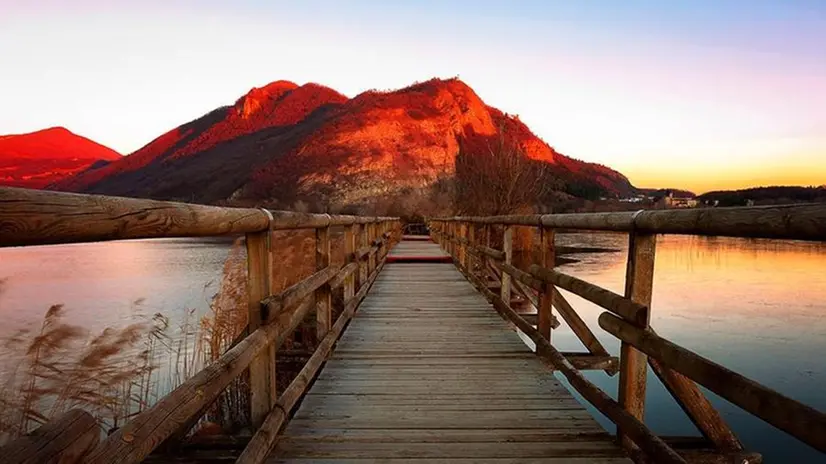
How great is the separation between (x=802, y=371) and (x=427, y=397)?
8.76 meters

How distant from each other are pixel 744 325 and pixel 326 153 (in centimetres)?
8172

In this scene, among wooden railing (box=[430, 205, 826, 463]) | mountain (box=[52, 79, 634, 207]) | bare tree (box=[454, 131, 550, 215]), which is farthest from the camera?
mountain (box=[52, 79, 634, 207])

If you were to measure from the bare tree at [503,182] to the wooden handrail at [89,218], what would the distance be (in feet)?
65.4

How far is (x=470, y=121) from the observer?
348 feet

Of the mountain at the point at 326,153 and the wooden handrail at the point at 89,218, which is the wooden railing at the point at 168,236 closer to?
the wooden handrail at the point at 89,218

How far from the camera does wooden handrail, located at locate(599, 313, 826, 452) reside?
123cm

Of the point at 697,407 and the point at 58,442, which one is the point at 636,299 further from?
the point at 58,442

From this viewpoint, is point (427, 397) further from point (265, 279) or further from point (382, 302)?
point (382, 302)

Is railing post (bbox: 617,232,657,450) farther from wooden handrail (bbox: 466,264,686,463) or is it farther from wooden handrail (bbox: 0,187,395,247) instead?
wooden handrail (bbox: 0,187,395,247)

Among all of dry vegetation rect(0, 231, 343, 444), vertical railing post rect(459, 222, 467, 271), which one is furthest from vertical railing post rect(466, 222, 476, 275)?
dry vegetation rect(0, 231, 343, 444)

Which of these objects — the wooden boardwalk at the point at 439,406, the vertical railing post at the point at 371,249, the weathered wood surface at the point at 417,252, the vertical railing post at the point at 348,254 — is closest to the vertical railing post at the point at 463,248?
the vertical railing post at the point at 371,249

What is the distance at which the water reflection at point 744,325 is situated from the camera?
23.1ft

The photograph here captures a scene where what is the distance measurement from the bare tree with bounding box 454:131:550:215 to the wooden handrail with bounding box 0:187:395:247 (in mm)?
19922

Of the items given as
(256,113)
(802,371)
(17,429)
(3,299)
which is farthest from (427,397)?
(256,113)
